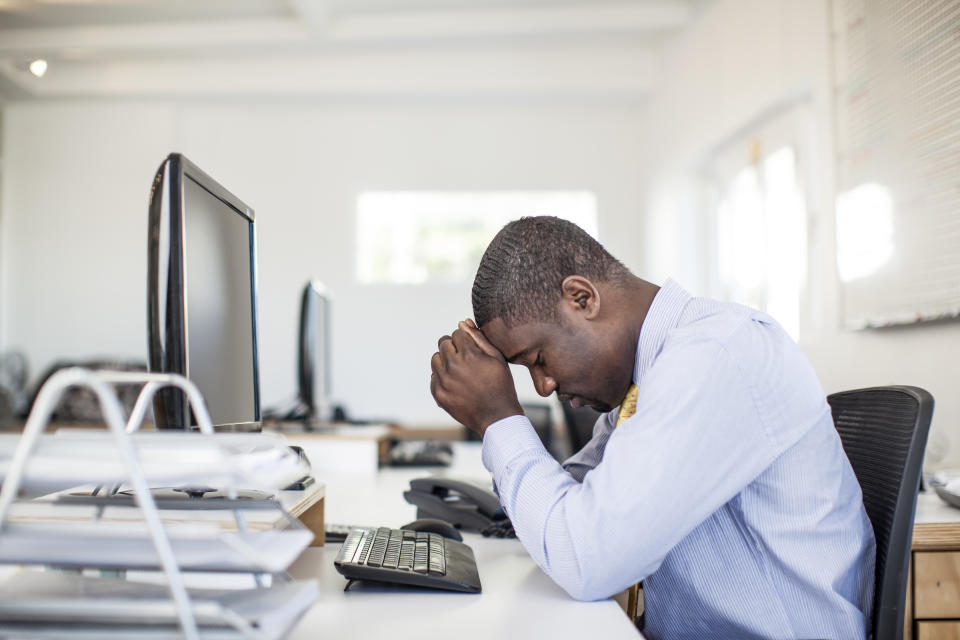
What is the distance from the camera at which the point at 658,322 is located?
3.28 ft

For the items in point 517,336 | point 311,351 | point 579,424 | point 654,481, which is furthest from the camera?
point 579,424

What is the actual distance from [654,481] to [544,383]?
29 cm

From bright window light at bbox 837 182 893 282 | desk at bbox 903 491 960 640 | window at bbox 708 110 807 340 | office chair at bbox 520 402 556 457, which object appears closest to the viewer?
desk at bbox 903 491 960 640

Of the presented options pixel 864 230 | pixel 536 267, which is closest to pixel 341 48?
pixel 864 230

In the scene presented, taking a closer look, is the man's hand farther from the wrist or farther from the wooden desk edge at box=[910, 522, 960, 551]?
the wooden desk edge at box=[910, 522, 960, 551]

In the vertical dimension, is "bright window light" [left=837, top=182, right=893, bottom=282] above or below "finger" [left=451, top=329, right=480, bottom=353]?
above

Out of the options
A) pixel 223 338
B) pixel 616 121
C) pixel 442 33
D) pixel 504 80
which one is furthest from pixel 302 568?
pixel 616 121

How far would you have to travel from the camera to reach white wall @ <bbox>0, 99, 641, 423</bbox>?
16.8 feet

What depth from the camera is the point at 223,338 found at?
3.56ft

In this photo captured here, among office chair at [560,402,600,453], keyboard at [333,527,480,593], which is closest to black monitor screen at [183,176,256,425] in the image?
keyboard at [333,527,480,593]

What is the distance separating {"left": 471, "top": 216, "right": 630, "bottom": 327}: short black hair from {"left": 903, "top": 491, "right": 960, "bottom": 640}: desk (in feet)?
2.46

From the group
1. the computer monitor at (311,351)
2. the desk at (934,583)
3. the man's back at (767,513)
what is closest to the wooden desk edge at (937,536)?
the desk at (934,583)

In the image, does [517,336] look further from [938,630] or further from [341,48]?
[341,48]

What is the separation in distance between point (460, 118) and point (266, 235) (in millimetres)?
1556
